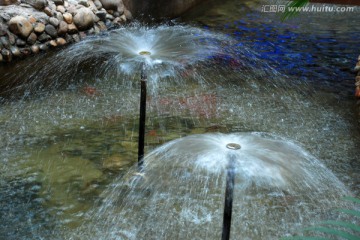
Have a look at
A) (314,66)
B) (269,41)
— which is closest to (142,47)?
(314,66)

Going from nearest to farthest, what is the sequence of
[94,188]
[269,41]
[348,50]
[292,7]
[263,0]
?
[292,7] < [94,188] < [348,50] < [269,41] < [263,0]

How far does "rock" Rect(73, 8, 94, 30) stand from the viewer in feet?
22.5

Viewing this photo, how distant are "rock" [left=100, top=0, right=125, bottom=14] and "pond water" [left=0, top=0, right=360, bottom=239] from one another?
1642 mm

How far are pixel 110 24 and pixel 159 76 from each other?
2561 mm

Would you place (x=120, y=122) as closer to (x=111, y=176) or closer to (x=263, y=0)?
(x=111, y=176)

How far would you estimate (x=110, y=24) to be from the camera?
759 cm

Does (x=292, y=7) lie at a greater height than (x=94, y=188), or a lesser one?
greater

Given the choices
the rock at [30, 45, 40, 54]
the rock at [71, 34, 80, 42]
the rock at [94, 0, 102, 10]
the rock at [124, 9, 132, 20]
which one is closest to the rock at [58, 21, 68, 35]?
the rock at [71, 34, 80, 42]

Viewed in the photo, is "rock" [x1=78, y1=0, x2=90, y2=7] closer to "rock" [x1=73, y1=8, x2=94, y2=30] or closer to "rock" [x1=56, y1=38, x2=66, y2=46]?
"rock" [x1=73, y1=8, x2=94, y2=30]

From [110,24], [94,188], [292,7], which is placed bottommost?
[94,188]

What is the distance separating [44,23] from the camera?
21.0 ft

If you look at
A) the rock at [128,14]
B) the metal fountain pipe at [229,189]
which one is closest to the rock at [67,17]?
the rock at [128,14]

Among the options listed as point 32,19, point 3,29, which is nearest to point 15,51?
point 3,29

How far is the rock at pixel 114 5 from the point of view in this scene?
772cm
